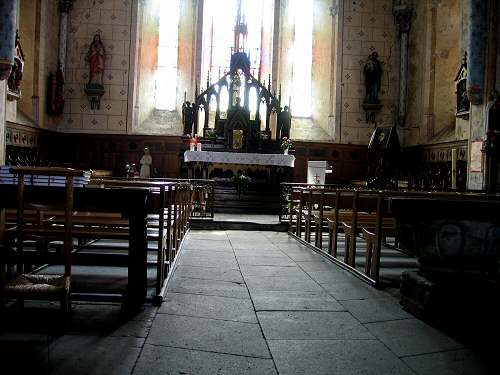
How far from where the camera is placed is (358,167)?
14.9 m

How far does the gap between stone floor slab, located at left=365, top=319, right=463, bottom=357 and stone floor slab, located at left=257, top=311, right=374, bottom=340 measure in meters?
0.10

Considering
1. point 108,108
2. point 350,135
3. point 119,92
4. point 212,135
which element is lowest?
point 212,135

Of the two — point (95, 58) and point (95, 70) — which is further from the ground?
point (95, 58)

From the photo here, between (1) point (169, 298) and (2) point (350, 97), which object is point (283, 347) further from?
(2) point (350, 97)

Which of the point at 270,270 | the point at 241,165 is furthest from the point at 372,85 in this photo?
the point at 270,270

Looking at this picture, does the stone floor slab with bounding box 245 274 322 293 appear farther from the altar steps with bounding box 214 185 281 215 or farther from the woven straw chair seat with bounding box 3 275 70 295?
the altar steps with bounding box 214 185 281 215

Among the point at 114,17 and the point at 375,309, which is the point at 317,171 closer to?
the point at 114,17

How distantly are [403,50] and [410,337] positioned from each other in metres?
13.5

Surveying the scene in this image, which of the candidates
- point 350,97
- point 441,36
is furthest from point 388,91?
point 441,36

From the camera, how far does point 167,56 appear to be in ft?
51.3

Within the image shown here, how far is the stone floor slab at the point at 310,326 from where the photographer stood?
108 inches

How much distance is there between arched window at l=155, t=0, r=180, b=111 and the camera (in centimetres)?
1559

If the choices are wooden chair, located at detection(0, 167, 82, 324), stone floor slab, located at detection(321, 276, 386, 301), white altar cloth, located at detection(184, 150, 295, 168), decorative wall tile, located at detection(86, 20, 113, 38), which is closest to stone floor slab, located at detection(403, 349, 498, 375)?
stone floor slab, located at detection(321, 276, 386, 301)

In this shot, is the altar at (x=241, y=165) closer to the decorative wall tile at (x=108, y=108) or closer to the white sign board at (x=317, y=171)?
the white sign board at (x=317, y=171)
